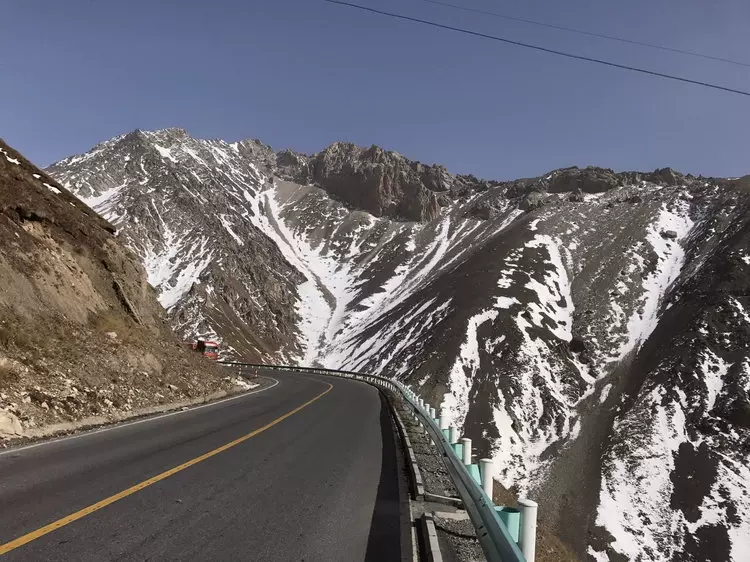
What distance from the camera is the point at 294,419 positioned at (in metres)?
15.5

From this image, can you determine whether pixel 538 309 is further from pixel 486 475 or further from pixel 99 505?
pixel 99 505

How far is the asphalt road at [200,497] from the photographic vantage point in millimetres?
4867

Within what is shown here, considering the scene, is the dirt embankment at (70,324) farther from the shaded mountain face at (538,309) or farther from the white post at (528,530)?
the shaded mountain face at (538,309)

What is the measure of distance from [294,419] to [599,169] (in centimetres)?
14786

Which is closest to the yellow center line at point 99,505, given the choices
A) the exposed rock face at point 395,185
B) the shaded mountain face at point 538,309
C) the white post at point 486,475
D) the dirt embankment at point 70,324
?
the dirt embankment at point 70,324

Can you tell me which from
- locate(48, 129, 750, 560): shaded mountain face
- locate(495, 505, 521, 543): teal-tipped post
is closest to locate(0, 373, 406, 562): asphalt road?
locate(495, 505, 521, 543): teal-tipped post

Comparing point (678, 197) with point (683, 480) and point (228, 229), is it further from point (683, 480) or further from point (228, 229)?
point (228, 229)

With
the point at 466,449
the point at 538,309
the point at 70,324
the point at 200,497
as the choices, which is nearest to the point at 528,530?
the point at 466,449

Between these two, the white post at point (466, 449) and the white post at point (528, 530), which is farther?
the white post at point (466, 449)

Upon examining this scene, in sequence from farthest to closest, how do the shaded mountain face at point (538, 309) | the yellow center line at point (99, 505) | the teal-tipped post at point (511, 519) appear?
the shaded mountain face at point (538, 309)
the yellow center line at point (99, 505)
the teal-tipped post at point (511, 519)

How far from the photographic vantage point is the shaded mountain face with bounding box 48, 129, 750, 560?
46.3 meters

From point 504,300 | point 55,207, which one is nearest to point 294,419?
point 55,207

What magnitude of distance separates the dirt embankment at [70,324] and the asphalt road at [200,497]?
199 centimetres

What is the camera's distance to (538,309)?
7725 centimetres
